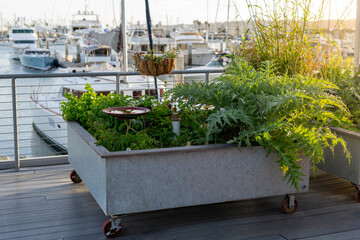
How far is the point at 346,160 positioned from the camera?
331cm

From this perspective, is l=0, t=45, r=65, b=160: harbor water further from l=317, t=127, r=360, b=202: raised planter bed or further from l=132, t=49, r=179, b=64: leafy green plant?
l=317, t=127, r=360, b=202: raised planter bed

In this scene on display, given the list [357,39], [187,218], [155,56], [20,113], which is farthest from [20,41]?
[187,218]

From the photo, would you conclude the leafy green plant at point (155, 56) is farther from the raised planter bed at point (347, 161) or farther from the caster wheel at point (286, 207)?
the caster wheel at point (286, 207)

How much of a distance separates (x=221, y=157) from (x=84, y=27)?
37559 millimetres

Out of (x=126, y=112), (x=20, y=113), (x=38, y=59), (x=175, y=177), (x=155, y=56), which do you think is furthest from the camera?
(x=38, y=59)

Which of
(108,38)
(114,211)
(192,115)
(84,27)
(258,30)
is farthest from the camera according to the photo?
(84,27)

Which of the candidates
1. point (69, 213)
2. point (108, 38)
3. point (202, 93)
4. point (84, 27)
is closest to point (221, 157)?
point (202, 93)

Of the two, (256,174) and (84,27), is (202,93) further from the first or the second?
(84,27)

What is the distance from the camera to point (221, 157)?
2.77 meters

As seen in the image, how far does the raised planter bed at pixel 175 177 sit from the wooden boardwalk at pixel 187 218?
19cm

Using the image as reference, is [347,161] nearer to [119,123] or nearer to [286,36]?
[286,36]

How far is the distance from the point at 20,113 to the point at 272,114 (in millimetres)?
15440

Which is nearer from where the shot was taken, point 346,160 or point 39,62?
point 346,160

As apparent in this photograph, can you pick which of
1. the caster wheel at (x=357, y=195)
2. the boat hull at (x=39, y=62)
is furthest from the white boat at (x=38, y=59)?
the caster wheel at (x=357, y=195)
